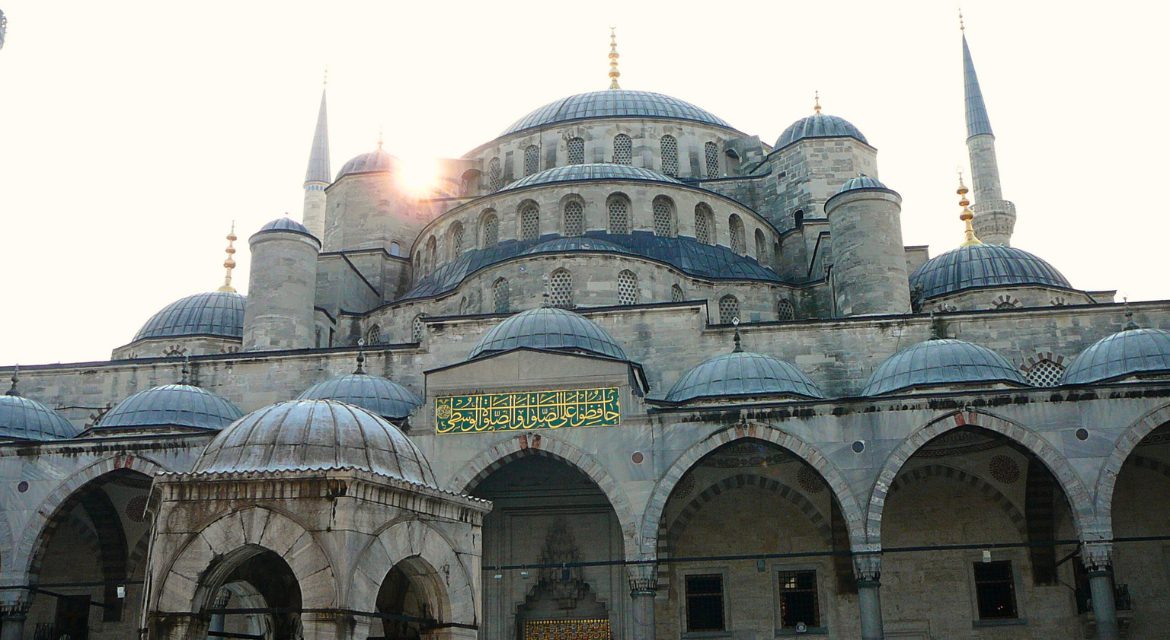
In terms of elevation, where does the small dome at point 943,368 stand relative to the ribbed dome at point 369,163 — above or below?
below

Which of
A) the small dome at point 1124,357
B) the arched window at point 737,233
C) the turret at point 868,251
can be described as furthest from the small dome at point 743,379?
the arched window at point 737,233

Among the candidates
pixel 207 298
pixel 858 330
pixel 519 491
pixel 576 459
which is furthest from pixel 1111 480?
pixel 207 298

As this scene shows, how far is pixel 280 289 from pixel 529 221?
5.09 meters

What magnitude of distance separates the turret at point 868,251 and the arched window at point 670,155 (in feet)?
23.7

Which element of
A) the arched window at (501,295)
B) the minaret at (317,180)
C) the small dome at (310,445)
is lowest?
the small dome at (310,445)

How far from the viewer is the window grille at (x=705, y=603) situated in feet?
59.1

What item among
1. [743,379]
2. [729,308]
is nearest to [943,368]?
[743,379]

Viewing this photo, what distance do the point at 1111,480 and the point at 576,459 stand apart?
7.06 m

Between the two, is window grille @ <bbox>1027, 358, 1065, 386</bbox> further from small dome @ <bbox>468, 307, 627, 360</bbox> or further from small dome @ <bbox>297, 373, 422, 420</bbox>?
small dome @ <bbox>297, 373, 422, 420</bbox>

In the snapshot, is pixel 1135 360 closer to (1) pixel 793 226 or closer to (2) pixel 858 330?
(2) pixel 858 330

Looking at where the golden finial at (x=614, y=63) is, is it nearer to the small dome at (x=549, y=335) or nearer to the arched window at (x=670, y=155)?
the arched window at (x=670, y=155)

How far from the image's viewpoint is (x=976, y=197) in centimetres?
3247

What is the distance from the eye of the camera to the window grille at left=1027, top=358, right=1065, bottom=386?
19000 mm

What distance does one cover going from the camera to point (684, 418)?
631 inches
